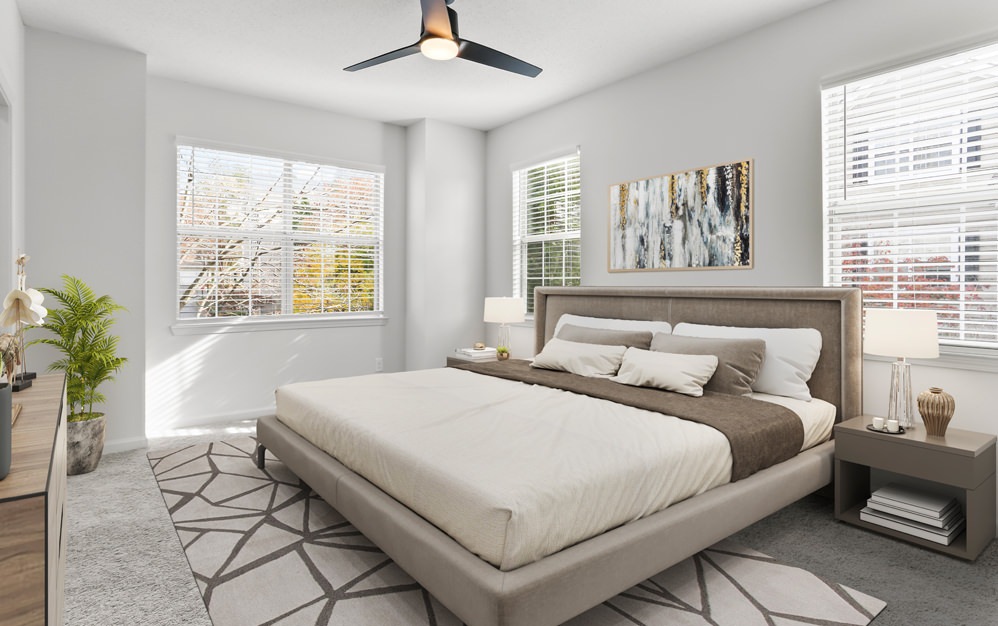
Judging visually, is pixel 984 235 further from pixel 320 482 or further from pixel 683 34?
pixel 320 482

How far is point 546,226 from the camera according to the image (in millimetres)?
5109

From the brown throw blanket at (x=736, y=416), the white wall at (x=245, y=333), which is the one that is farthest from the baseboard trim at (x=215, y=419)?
the brown throw blanket at (x=736, y=416)

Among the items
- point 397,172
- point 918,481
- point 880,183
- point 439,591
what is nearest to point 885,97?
point 880,183

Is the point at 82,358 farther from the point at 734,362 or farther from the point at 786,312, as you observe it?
the point at 786,312

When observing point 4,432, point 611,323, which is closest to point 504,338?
point 611,323

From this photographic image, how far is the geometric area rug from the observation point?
6.33 feet

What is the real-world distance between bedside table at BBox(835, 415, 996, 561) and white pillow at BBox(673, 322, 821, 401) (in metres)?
0.33

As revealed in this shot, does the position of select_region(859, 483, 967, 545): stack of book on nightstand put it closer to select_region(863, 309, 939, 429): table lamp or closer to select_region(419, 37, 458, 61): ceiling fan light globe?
select_region(863, 309, 939, 429): table lamp

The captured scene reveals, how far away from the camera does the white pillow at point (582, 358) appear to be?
3.53 metres

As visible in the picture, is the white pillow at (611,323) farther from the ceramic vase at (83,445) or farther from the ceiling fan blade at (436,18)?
the ceramic vase at (83,445)

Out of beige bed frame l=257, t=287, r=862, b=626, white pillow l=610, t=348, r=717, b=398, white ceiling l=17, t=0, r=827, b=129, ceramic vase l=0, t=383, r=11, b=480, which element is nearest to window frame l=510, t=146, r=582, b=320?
white ceiling l=17, t=0, r=827, b=129

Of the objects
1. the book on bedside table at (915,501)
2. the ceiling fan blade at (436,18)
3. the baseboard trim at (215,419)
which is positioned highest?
the ceiling fan blade at (436,18)

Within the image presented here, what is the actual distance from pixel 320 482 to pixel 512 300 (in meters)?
2.70

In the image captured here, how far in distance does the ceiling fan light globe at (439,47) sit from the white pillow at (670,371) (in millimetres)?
2011
